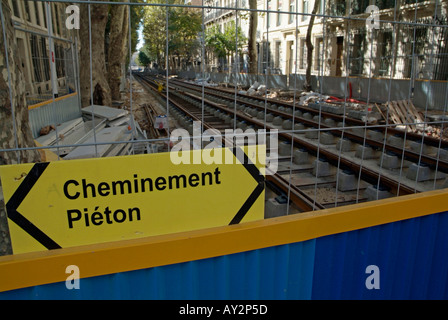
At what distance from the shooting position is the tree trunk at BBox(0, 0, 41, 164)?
215 cm

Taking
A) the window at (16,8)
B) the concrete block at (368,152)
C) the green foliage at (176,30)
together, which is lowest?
the concrete block at (368,152)

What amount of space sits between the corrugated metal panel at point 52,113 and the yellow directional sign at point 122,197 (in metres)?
5.76

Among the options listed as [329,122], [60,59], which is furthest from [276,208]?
[60,59]

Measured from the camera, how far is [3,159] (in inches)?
88.1

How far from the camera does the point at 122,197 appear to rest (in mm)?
1786

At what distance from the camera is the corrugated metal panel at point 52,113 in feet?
26.0

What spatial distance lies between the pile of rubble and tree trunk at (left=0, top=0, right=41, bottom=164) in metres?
1.10

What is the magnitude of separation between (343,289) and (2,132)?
2.48 meters

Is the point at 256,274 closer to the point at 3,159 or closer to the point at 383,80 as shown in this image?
the point at 3,159

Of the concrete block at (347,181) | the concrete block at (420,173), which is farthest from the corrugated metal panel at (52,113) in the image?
the concrete block at (420,173)

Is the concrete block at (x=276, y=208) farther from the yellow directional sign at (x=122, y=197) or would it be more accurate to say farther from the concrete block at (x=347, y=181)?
the yellow directional sign at (x=122, y=197)

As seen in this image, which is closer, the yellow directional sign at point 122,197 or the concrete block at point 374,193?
the yellow directional sign at point 122,197
